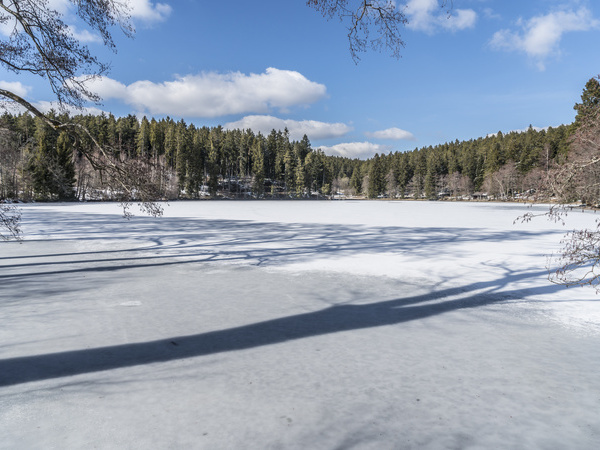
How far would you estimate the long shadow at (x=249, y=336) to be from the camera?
165 inches

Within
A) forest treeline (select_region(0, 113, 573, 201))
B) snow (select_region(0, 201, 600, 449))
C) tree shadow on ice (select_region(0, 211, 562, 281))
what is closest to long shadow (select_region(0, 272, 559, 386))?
snow (select_region(0, 201, 600, 449))

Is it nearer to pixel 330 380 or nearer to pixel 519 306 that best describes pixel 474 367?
pixel 330 380

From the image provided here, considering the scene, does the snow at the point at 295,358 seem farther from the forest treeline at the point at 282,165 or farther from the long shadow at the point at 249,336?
the forest treeline at the point at 282,165

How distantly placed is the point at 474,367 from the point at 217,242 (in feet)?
38.5

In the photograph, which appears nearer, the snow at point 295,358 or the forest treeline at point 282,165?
the snow at point 295,358

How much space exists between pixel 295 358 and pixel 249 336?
3.25 feet

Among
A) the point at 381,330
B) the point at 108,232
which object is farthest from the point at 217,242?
the point at 381,330

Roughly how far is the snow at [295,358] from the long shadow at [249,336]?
1.2 inches

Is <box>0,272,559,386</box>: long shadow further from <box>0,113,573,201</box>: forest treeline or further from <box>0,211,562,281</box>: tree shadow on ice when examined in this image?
<box>0,113,573,201</box>: forest treeline

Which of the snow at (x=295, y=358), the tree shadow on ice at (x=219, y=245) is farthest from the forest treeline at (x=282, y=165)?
the snow at (x=295, y=358)

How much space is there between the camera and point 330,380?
3984 mm

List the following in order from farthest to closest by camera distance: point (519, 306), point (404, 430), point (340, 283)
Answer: point (340, 283) < point (519, 306) < point (404, 430)

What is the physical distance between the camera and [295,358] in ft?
14.9

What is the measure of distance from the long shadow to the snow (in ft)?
0.10
